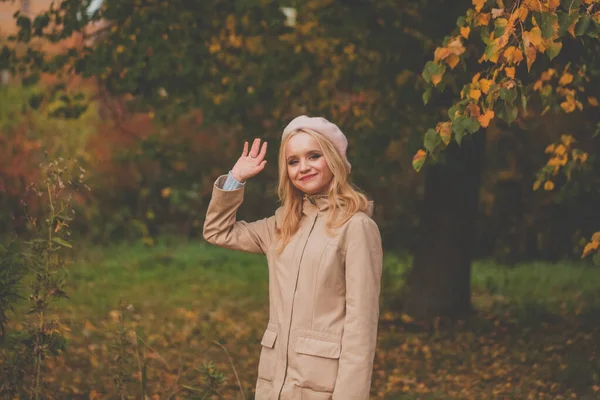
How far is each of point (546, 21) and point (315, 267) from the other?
4.43ft

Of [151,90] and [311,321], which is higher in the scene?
[151,90]

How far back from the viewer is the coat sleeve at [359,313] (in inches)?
113

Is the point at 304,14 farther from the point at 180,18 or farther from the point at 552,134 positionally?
the point at 552,134

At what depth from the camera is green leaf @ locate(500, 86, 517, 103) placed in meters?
3.48

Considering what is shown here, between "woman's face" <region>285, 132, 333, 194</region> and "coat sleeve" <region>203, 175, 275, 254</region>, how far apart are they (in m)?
0.25

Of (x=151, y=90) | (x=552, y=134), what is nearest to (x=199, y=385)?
(x=151, y=90)

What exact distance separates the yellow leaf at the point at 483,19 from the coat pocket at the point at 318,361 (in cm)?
→ 159

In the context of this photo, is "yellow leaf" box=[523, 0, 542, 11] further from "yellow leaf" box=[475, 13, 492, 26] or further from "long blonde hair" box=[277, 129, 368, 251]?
"long blonde hair" box=[277, 129, 368, 251]

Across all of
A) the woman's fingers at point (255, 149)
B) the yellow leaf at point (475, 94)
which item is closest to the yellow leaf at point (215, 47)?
the yellow leaf at point (475, 94)

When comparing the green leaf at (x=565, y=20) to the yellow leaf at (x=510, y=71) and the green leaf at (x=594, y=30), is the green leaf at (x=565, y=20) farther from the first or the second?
the yellow leaf at (x=510, y=71)

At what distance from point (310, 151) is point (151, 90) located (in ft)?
11.0

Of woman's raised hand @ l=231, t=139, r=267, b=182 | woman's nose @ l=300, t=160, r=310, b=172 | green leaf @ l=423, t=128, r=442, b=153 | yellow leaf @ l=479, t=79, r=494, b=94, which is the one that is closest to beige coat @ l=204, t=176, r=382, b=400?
woman's nose @ l=300, t=160, r=310, b=172

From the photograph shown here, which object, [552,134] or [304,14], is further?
[552,134]

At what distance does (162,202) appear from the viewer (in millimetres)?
14930
